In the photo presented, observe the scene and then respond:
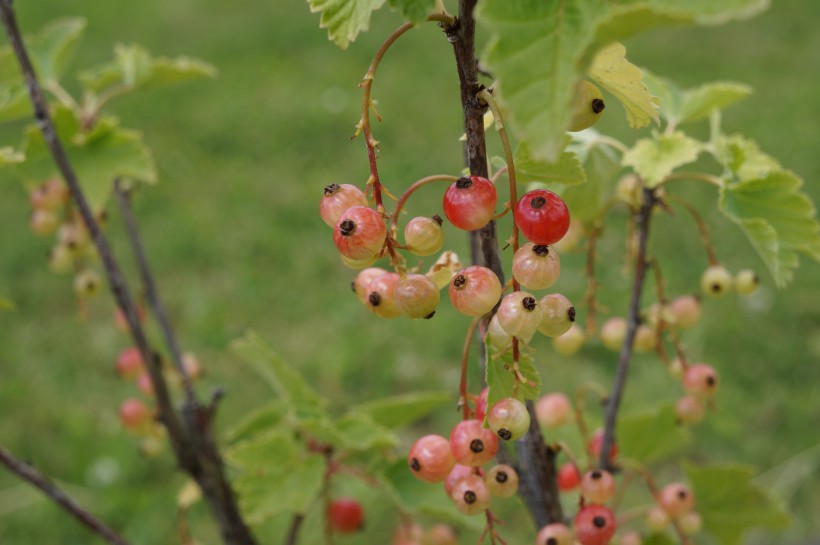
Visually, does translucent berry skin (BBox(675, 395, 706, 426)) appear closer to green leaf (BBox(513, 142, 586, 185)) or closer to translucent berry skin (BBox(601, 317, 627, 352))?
translucent berry skin (BBox(601, 317, 627, 352))

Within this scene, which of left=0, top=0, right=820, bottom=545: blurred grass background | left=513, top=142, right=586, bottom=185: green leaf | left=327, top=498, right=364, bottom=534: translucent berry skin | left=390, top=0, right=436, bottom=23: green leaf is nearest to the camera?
left=390, top=0, right=436, bottom=23: green leaf

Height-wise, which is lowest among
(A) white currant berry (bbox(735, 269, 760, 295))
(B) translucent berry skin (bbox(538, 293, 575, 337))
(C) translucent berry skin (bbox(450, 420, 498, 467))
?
(A) white currant berry (bbox(735, 269, 760, 295))

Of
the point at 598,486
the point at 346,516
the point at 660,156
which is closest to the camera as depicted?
the point at 598,486

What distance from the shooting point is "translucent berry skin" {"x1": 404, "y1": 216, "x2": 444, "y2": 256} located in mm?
920

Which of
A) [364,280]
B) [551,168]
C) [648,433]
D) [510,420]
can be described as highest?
[551,168]

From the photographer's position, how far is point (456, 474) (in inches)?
41.9

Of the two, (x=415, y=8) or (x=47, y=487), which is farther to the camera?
(x=47, y=487)

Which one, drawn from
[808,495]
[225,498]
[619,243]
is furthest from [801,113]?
[225,498]

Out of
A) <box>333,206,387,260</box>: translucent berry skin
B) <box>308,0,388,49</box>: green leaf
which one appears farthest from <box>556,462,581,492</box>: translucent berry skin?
<box>308,0,388,49</box>: green leaf

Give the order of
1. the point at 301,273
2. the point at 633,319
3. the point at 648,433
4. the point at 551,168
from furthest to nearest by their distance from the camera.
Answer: the point at 301,273
the point at 648,433
the point at 633,319
the point at 551,168

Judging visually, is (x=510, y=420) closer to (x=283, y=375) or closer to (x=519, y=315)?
(x=519, y=315)

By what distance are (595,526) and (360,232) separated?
1.84ft

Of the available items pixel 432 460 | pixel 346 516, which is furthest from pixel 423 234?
pixel 346 516

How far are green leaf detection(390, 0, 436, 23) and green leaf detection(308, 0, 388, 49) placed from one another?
0.26ft
